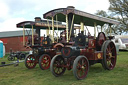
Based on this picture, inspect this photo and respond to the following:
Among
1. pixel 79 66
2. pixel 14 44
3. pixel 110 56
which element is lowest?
pixel 79 66

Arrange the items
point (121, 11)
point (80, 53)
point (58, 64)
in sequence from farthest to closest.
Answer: point (121, 11) < point (58, 64) < point (80, 53)

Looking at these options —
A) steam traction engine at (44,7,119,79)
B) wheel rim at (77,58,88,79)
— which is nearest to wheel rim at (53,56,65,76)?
steam traction engine at (44,7,119,79)

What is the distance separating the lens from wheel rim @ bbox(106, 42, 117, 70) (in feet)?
19.3

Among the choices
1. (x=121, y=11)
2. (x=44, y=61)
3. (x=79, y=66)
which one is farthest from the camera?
(x=121, y=11)

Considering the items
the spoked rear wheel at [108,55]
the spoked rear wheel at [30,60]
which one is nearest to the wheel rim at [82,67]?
the spoked rear wheel at [108,55]

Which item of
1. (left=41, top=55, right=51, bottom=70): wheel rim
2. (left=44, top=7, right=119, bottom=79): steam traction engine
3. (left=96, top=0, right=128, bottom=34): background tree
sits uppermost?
(left=96, top=0, right=128, bottom=34): background tree

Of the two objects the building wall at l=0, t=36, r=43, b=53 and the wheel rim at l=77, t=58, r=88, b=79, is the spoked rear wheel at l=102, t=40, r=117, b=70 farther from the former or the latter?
the building wall at l=0, t=36, r=43, b=53

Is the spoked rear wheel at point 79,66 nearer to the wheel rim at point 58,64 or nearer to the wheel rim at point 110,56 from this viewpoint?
the wheel rim at point 58,64

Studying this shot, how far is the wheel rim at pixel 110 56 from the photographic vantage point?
231 inches

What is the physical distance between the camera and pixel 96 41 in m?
5.77

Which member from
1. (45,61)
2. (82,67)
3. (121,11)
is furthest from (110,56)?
(121,11)

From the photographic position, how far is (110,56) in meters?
5.91

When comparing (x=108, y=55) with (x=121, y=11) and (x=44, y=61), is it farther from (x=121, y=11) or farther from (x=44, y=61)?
(x=121, y=11)

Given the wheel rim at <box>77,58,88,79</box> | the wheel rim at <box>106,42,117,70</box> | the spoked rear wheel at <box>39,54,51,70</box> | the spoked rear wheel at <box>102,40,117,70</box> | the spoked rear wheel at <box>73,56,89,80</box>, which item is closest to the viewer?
the spoked rear wheel at <box>73,56,89,80</box>
